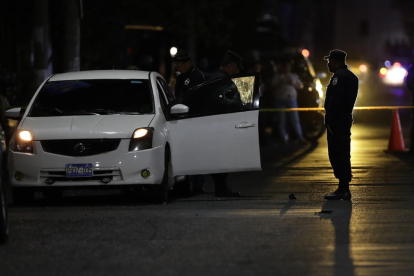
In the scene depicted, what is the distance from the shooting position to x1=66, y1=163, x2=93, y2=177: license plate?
40.0 ft

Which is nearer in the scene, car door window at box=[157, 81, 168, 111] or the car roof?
car door window at box=[157, 81, 168, 111]

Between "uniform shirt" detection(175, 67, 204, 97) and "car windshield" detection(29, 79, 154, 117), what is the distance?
116 cm

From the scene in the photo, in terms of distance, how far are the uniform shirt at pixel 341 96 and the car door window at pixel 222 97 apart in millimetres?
871

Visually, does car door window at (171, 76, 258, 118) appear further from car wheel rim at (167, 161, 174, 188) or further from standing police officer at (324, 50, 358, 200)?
standing police officer at (324, 50, 358, 200)

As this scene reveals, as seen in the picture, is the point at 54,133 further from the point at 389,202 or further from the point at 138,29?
the point at 138,29

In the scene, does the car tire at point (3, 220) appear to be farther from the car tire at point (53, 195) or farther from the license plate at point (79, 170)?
the car tire at point (53, 195)

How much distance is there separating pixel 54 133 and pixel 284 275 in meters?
4.94

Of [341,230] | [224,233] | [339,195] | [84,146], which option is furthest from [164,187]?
[341,230]

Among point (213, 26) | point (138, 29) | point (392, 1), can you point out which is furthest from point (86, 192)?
point (392, 1)

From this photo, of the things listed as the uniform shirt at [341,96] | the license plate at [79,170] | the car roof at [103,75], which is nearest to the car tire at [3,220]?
the license plate at [79,170]

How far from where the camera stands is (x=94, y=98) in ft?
43.5

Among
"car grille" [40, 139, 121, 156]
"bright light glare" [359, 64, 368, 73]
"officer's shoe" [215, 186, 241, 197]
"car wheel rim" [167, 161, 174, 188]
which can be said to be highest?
"car grille" [40, 139, 121, 156]

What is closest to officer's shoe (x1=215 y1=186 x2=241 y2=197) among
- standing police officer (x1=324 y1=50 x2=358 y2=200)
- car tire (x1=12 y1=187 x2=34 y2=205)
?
standing police officer (x1=324 y1=50 x2=358 y2=200)

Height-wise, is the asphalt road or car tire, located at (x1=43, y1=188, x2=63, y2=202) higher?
the asphalt road
